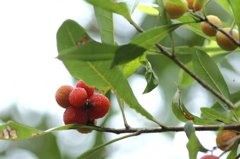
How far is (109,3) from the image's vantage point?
3.20 ft

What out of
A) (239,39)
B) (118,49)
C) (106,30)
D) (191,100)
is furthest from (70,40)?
(191,100)

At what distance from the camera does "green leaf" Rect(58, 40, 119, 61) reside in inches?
33.4

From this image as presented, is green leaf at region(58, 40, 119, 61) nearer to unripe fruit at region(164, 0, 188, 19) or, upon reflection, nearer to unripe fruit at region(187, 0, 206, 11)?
unripe fruit at region(164, 0, 188, 19)

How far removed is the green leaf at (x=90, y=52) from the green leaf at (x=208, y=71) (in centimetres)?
42

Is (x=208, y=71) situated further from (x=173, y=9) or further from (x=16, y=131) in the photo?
(x=16, y=131)

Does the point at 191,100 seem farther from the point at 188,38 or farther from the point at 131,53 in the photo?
the point at 131,53

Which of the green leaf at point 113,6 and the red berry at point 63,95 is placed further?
the red berry at point 63,95

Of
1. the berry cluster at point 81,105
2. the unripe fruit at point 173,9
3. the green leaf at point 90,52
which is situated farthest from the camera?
the berry cluster at point 81,105

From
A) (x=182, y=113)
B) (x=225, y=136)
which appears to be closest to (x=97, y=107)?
(x=182, y=113)

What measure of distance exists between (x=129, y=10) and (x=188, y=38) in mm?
2798

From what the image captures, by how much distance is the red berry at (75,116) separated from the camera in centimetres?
116

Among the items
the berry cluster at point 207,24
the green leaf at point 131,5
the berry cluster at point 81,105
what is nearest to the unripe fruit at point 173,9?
the berry cluster at point 207,24

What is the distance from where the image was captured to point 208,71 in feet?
4.17

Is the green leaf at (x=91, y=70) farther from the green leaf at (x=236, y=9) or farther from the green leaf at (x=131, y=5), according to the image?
the green leaf at (x=236, y=9)
